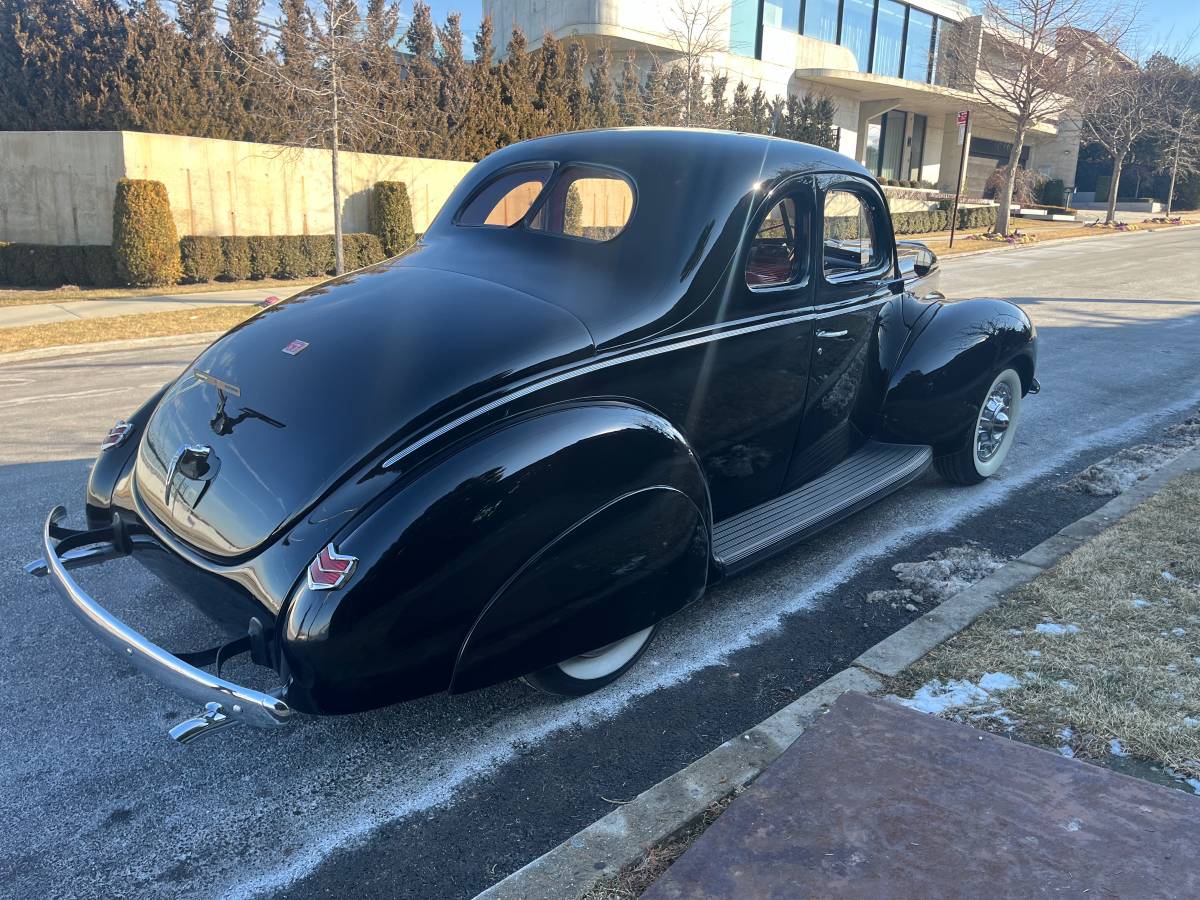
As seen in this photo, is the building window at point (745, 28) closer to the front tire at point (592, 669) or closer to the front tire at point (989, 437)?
the front tire at point (989, 437)

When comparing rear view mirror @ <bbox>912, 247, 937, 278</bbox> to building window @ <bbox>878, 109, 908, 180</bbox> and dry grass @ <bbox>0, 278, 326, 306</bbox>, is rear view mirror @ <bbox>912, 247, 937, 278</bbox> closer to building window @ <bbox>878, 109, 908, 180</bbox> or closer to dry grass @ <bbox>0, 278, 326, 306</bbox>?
dry grass @ <bbox>0, 278, 326, 306</bbox>

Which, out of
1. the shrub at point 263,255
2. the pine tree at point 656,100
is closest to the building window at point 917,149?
the pine tree at point 656,100

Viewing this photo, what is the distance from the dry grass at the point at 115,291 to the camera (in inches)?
528

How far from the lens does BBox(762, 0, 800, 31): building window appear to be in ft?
113

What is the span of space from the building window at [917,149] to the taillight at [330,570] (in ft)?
158

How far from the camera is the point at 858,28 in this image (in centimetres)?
3900

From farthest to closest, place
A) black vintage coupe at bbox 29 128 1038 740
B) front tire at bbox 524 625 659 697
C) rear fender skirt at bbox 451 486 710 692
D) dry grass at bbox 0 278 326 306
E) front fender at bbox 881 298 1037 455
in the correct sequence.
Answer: dry grass at bbox 0 278 326 306
front fender at bbox 881 298 1037 455
front tire at bbox 524 625 659 697
rear fender skirt at bbox 451 486 710 692
black vintage coupe at bbox 29 128 1038 740

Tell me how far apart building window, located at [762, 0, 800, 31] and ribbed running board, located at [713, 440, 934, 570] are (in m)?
34.4

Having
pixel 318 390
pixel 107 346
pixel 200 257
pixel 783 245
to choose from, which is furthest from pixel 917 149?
pixel 318 390

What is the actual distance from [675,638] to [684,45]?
2805cm

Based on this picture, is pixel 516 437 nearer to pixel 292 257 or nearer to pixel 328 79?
pixel 328 79

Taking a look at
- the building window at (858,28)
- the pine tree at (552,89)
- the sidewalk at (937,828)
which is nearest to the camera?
the sidewalk at (937,828)

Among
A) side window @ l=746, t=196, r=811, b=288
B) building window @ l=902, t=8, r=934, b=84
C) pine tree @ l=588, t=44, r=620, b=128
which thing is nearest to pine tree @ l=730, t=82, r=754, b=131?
pine tree @ l=588, t=44, r=620, b=128

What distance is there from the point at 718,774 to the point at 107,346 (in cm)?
979
